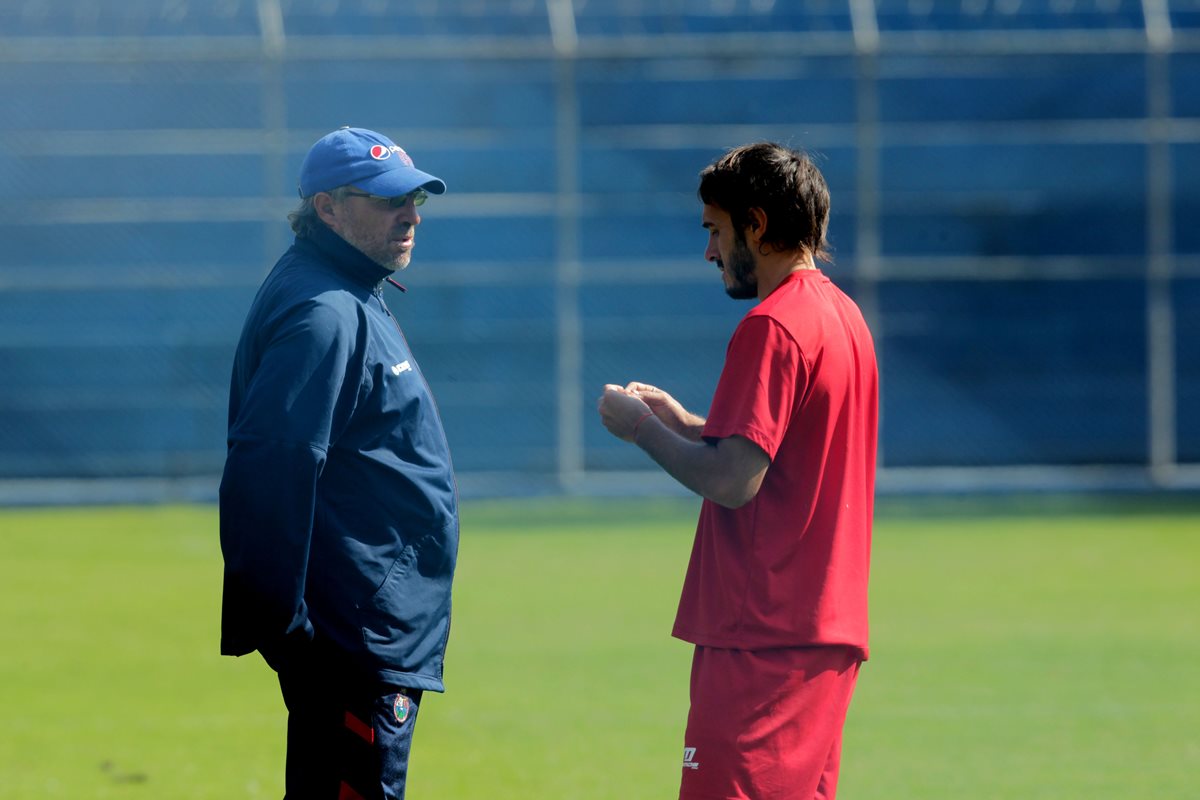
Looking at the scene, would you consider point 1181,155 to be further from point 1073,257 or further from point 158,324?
point 158,324

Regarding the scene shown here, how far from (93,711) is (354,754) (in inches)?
147

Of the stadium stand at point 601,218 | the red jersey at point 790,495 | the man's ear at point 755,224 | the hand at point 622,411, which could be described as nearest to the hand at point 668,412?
the hand at point 622,411

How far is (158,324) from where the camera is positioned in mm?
22484

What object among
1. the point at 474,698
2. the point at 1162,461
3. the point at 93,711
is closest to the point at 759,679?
the point at 474,698

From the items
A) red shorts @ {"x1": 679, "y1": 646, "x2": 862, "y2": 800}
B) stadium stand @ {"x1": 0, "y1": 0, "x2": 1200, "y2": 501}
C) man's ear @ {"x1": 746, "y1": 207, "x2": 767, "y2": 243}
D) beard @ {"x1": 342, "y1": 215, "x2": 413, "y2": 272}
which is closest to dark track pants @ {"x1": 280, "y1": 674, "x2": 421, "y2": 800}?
red shorts @ {"x1": 679, "y1": 646, "x2": 862, "y2": 800}

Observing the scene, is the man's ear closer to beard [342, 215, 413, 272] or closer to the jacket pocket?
beard [342, 215, 413, 272]

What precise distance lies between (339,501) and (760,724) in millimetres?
1067

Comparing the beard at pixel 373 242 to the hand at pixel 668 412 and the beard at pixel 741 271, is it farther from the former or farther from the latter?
the beard at pixel 741 271

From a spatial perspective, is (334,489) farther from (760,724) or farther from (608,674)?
(608,674)

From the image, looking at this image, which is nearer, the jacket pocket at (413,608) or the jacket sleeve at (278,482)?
the jacket sleeve at (278,482)

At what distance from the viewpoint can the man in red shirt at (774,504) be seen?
3.46 meters

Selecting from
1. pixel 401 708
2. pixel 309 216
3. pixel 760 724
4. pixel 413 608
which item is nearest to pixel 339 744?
pixel 401 708

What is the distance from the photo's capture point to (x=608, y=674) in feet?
25.4

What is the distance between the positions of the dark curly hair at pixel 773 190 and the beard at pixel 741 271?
39mm
